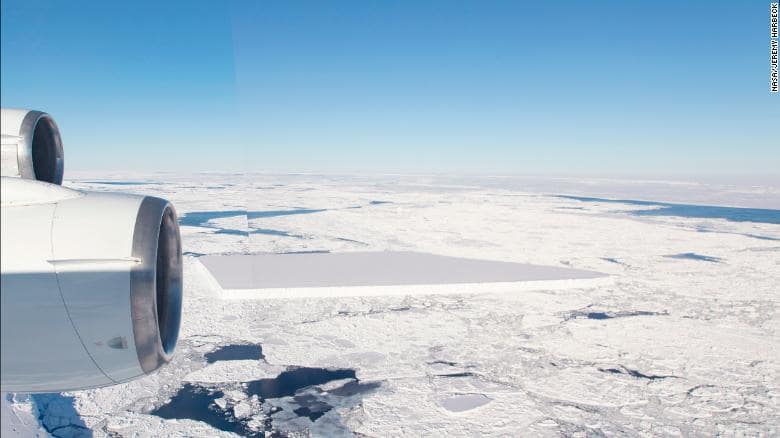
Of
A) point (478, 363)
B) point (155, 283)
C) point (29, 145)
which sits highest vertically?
point (29, 145)

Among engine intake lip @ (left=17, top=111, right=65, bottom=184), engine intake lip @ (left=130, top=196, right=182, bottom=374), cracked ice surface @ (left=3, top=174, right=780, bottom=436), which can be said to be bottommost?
cracked ice surface @ (left=3, top=174, right=780, bottom=436)

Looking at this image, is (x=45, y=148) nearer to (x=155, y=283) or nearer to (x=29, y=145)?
(x=29, y=145)

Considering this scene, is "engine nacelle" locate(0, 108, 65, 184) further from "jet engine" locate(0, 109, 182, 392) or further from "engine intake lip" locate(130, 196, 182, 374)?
"engine intake lip" locate(130, 196, 182, 374)

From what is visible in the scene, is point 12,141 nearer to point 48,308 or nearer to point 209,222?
point 48,308

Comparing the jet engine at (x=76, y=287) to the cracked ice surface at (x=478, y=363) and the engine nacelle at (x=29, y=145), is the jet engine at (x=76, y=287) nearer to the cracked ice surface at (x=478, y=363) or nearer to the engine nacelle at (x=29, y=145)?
the engine nacelle at (x=29, y=145)

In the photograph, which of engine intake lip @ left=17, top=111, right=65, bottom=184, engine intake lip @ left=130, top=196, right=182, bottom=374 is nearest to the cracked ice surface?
engine intake lip @ left=17, top=111, right=65, bottom=184

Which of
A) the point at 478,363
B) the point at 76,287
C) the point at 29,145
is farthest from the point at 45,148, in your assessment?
the point at 478,363

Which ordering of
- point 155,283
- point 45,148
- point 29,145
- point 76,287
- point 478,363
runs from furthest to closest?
point 478,363, point 45,148, point 29,145, point 155,283, point 76,287
